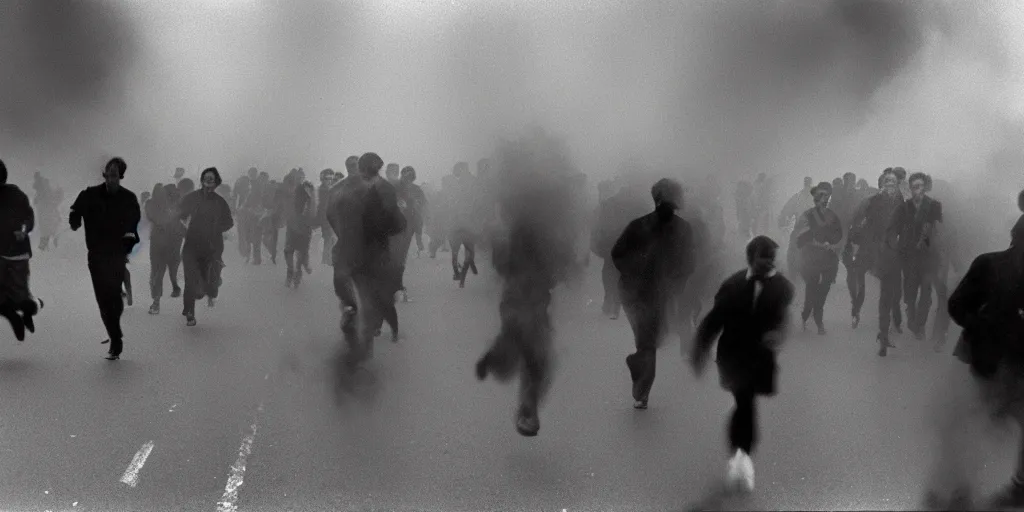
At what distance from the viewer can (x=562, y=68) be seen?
18.8 meters

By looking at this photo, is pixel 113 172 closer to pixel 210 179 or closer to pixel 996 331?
pixel 210 179

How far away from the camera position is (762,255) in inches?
195

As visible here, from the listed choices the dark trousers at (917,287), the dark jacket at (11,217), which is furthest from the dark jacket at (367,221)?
the dark trousers at (917,287)

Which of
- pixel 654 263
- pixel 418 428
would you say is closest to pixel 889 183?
pixel 654 263

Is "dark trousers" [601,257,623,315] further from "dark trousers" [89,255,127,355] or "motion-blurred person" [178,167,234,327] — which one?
"dark trousers" [89,255,127,355]

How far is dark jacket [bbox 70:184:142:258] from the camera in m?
8.30

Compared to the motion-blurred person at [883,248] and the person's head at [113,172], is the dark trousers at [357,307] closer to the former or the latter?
the person's head at [113,172]

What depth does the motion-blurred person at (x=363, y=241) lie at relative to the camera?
7965mm

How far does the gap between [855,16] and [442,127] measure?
11.2 metres

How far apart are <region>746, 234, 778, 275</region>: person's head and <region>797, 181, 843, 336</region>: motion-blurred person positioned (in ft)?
18.0

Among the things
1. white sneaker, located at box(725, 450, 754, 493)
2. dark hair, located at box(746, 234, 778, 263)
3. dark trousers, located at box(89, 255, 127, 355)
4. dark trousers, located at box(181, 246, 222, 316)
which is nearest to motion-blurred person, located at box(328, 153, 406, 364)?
dark trousers, located at box(89, 255, 127, 355)

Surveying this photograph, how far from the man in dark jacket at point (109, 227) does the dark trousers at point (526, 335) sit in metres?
3.52

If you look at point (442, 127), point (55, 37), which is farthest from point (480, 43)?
point (55, 37)

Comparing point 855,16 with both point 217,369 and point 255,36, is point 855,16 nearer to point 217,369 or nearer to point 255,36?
point 217,369
